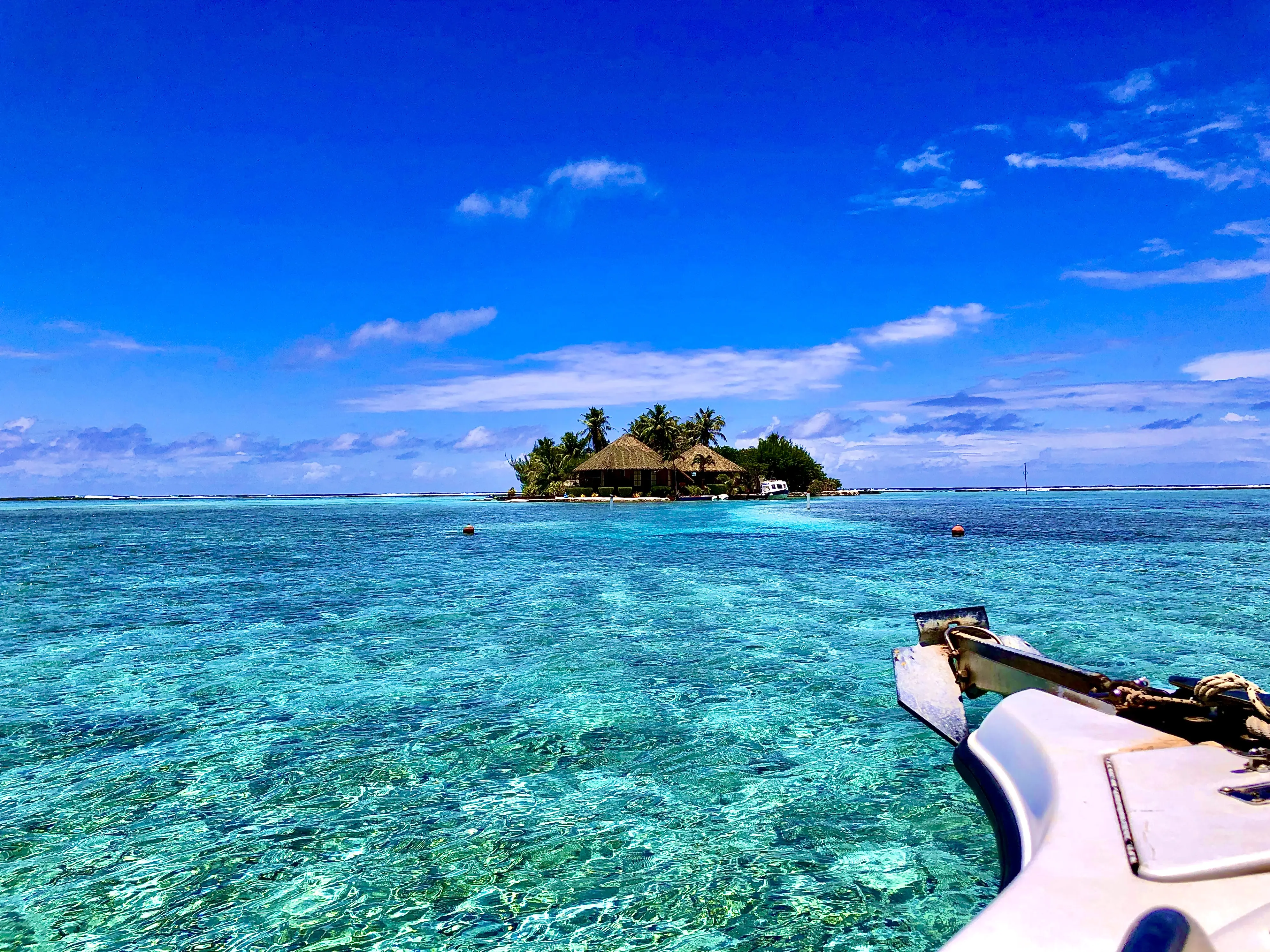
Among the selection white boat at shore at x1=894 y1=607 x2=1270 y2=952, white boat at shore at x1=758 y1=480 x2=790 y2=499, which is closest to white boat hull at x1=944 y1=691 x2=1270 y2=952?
white boat at shore at x1=894 y1=607 x2=1270 y2=952

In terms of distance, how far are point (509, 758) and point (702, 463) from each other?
211 ft

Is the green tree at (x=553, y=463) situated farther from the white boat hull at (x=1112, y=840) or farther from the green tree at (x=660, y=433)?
the white boat hull at (x=1112, y=840)

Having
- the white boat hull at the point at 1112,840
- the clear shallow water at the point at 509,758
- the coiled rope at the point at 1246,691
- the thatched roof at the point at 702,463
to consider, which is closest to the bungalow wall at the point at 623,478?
the thatched roof at the point at 702,463

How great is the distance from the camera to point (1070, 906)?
78.1 inches

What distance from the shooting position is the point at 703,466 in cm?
6931

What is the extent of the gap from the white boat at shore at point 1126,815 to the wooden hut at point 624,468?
6169 cm

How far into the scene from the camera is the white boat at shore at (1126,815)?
186cm

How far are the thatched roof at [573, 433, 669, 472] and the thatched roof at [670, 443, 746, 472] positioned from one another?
2.36 m

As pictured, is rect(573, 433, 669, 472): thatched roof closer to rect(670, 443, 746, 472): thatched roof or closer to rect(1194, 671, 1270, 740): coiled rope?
rect(670, 443, 746, 472): thatched roof

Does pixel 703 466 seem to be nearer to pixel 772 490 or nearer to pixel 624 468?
pixel 624 468

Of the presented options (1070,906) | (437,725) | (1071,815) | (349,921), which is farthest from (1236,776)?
(437,725)

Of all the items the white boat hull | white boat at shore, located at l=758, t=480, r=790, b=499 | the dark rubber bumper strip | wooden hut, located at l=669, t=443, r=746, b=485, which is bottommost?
the dark rubber bumper strip

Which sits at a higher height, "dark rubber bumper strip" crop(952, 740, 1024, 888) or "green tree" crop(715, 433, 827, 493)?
"green tree" crop(715, 433, 827, 493)

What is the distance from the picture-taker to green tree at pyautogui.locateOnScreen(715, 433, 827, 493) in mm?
81000
